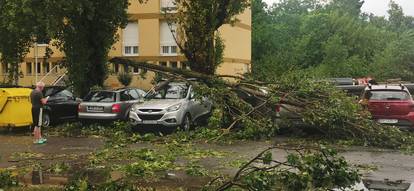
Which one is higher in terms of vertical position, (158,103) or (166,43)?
(166,43)

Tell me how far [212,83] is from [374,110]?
504 centimetres

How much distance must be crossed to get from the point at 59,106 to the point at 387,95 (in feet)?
37.4

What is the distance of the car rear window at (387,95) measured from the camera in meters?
16.5

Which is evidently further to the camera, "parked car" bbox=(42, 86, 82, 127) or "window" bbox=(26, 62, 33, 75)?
"window" bbox=(26, 62, 33, 75)

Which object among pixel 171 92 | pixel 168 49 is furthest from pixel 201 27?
pixel 168 49

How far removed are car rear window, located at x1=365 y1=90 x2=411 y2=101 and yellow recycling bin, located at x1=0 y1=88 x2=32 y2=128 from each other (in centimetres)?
1118

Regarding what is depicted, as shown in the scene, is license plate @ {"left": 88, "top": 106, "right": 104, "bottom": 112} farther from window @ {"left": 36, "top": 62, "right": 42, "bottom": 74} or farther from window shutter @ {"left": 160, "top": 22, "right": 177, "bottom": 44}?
window @ {"left": 36, "top": 62, "right": 42, "bottom": 74}

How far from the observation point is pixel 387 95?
1659 cm

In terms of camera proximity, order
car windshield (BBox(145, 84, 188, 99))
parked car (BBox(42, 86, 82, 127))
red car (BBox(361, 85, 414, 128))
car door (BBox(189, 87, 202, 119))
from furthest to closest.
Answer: parked car (BBox(42, 86, 82, 127)) < car windshield (BBox(145, 84, 188, 99)) < car door (BBox(189, 87, 202, 119)) < red car (BBox(361, 85, 414, 128))

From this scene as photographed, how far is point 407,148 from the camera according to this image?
1447 cm

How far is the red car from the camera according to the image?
1623 centimetres

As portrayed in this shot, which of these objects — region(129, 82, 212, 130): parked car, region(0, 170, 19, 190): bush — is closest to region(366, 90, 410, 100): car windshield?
region(129, 82, 212, 130): parked car

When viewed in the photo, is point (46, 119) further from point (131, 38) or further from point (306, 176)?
point (131, 38)

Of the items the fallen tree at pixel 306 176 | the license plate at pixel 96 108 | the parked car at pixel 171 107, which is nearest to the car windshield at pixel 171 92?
the parked car at pixel 171 107
